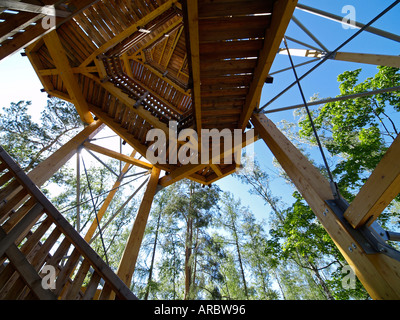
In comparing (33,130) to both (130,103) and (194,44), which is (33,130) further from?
(194,44)

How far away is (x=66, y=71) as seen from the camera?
4.12 m

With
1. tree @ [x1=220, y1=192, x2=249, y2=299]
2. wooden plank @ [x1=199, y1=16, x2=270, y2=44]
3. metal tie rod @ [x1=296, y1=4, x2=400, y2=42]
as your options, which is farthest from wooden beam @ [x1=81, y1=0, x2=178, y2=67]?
tree @ [x1=220, y1=192, x2=249, y2=299]

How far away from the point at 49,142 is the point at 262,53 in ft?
40.3

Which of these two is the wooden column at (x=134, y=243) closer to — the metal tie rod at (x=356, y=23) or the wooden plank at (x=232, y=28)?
the wooden plank at (x=232, y=28)

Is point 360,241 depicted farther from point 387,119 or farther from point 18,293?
point 387,119

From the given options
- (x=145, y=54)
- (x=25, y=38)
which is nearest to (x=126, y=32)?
(x=25, y=38)

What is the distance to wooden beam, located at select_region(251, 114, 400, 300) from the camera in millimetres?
1205

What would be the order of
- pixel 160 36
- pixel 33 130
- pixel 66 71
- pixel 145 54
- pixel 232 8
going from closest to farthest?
pixel 232 8
pixel 66 71
pixel 160 36
pixel 145 54
pixel 33 130

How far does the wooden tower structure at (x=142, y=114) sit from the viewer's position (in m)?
1.44

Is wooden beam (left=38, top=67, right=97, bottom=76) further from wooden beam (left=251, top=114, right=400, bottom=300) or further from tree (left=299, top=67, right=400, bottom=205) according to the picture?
tree (left=299, top=67, right=400, bottom=205)

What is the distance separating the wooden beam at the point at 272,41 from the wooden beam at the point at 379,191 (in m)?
1.48

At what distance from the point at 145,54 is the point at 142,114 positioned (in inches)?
209

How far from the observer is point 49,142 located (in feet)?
32.2
